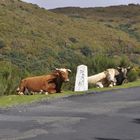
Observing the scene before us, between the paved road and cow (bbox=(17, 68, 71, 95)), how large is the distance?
2.66m

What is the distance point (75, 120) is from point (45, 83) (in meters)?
8.41

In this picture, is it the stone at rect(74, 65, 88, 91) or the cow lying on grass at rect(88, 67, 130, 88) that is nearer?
the stone at rect(74, 65, 88, 91)

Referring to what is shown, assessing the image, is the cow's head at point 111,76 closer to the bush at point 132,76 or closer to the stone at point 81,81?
the stone at point 81,81

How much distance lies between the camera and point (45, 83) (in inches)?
878

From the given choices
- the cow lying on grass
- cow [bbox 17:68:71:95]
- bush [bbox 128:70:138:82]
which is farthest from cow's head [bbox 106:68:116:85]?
bush [bbox 128:70:138:82]

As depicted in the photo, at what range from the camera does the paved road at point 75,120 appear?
1178 cm

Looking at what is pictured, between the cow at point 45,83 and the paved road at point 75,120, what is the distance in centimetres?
266

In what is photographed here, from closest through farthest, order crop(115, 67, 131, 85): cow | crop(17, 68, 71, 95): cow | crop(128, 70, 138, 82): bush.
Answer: crop(17, 68, 71, 95): cow → crop(115, 67, 131, 85): cow → crop(128, 70, 138, 82): bush

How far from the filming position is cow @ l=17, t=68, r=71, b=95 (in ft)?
73.3

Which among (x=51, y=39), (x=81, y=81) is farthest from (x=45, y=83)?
(x=51, y=39)

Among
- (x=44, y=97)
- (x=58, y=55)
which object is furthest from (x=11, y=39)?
(x=44, y=97)

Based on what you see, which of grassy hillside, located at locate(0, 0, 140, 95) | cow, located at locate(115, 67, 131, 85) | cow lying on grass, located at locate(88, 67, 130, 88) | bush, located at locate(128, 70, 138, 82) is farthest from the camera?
grassy hillside, located at locate(0, 0, 140, 95)

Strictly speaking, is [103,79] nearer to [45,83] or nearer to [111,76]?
[111,76]

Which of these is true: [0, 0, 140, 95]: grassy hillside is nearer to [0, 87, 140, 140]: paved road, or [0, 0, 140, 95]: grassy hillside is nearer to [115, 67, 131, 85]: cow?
[115, 67, 131, 85]: cow
